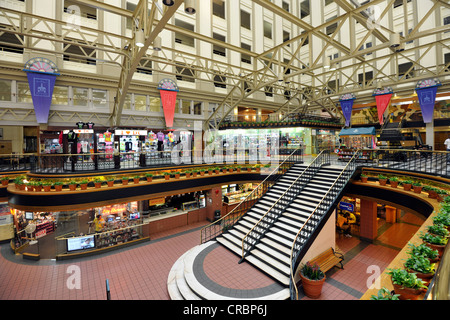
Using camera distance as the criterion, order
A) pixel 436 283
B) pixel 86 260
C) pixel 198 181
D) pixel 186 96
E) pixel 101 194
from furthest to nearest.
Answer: pixel 186 96
pixel 198 181
pixel 101 194
pixel 86 260
pixel 436 283

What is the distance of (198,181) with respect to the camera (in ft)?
45.2

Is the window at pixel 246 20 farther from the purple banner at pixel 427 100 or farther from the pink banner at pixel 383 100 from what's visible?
the purple banner at pixel 427 100

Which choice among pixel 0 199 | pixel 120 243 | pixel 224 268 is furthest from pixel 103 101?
pixel 224 268

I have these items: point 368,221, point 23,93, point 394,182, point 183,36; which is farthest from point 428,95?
point 23,93

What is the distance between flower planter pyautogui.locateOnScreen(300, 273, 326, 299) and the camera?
7121 millimetres

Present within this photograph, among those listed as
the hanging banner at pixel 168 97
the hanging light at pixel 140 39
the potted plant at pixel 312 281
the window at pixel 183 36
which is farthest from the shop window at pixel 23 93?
the potted plant at pixel 312 281

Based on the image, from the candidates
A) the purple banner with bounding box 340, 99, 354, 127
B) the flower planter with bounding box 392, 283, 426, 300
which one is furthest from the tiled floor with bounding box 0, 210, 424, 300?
the purple banner with bounding box 340, 99, 354, 127

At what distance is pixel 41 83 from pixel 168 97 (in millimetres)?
7864

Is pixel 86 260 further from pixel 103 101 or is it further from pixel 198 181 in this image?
pixel 103 101

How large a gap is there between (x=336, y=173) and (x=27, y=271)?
14899 mm

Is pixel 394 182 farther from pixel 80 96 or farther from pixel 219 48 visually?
pixel 80 96

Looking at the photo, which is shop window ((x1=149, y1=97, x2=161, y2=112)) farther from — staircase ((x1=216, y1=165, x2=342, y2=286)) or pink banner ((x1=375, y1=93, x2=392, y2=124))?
pink banner ((x1=375, y1=93, x2=392, y2=124))

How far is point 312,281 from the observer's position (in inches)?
281

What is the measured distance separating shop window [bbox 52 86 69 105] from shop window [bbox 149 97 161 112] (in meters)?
5.67
